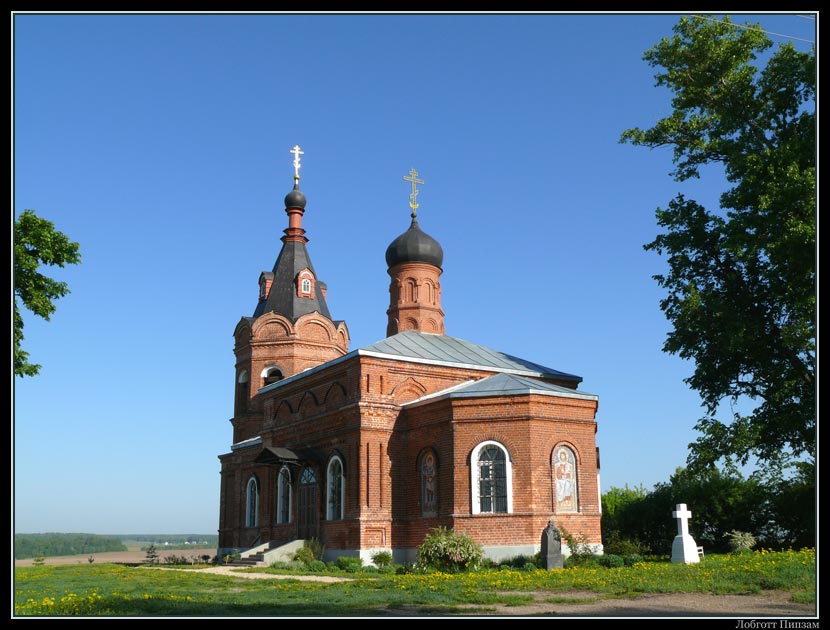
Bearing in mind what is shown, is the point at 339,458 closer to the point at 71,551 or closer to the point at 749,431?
the point at 749,431

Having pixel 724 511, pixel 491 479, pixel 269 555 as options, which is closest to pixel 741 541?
pixel 724 511

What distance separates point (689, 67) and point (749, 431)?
9073 millimetres

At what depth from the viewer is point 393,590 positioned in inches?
531

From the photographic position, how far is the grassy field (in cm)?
1110

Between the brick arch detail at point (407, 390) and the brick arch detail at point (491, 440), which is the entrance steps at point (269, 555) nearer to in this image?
the brick arch detail at point (407, 390)

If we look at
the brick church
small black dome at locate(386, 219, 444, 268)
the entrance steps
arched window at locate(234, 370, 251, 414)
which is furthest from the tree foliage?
arched window at locate(234, 370, 251, 414)

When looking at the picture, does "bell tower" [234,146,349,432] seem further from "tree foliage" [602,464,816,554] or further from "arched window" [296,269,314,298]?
"tree foliage" [602,464,816,554]

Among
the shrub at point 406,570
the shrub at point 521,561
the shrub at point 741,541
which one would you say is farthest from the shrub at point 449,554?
the shrub at point 741,541

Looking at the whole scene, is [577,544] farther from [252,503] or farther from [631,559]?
[252,503]

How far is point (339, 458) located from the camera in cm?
2373

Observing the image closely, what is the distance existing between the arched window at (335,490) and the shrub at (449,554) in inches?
194

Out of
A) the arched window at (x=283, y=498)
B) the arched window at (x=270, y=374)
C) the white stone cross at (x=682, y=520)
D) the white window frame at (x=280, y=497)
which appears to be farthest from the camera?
the arched window at (x=270, y=374)

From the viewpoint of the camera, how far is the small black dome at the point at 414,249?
3020 centimetres

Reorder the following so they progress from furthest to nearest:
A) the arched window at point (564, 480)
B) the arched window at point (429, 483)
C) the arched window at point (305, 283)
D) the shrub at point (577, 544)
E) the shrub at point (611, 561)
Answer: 1. the arched window at point (305, 283)
2. the arched window at point (429, 483)
3. the arched window at point (564, 480)
4. the shrub at point (577, 544)
5. the shrub at point (611, 561)
